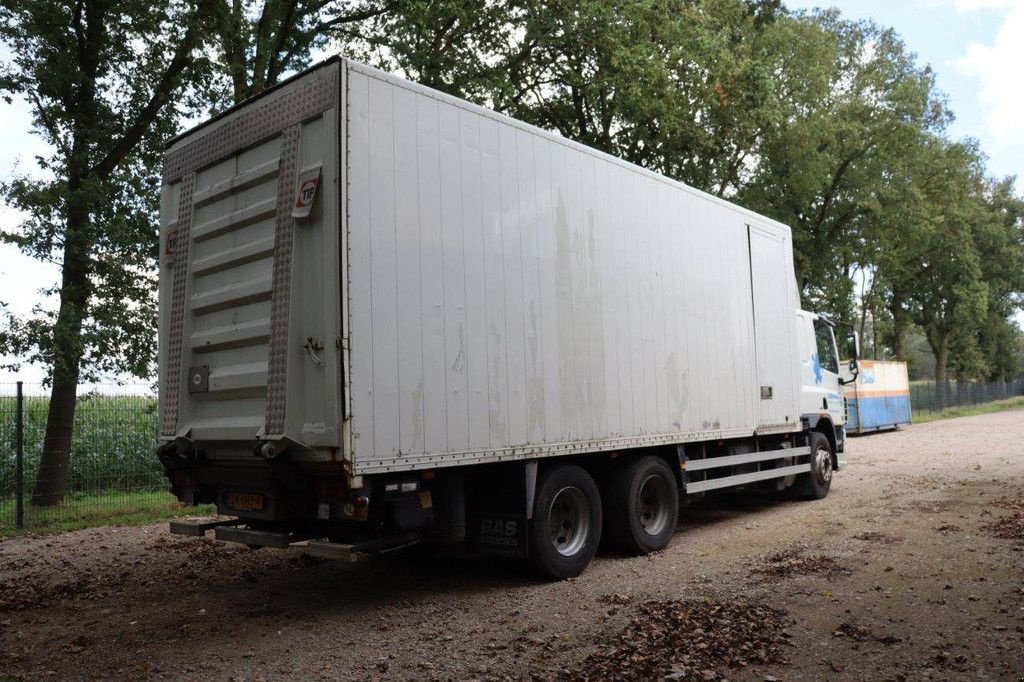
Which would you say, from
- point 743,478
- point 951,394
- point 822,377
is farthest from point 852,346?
point 951,394

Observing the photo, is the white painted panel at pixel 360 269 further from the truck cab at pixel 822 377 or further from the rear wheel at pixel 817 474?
the rear wheel at pixel 817 474

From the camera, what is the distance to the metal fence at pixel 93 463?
11.1 m

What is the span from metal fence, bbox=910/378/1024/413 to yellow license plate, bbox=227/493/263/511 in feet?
133

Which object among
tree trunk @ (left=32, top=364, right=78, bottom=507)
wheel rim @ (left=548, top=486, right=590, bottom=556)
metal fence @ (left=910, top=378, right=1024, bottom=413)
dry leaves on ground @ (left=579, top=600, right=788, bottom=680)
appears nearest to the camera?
dry leaves on ground @ (left=579, top=600, right=788, bottom=680)

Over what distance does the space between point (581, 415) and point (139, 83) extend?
990 cm

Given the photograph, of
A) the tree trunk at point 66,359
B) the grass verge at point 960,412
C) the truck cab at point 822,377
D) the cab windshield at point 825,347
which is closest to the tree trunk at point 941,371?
the grass verge at point 960,412

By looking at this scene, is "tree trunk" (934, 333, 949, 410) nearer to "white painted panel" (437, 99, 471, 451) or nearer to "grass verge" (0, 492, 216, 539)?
"grass verge" (0, 492, 216, 539)

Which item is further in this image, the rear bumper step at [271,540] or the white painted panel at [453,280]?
the white painted panel at [453,280]

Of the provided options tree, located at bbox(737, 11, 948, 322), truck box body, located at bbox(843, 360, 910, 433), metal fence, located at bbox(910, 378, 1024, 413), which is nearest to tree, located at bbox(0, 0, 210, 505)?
tree, located at bbox(737, 11, 948, 322)

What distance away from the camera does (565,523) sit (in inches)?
292

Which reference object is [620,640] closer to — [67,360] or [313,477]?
[313,477]

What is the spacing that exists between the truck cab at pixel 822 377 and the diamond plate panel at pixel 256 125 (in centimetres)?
817

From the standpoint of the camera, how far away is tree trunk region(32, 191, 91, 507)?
10992 mm

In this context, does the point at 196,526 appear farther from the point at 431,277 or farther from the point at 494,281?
the point at 494,281
